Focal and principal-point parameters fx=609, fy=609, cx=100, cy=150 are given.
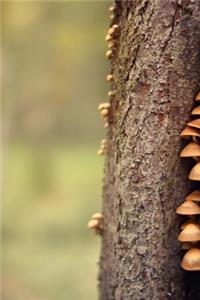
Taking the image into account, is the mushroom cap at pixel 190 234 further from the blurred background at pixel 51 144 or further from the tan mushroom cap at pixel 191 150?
the blurred background at pixel 51 144

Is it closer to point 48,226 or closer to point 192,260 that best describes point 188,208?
point 192,260

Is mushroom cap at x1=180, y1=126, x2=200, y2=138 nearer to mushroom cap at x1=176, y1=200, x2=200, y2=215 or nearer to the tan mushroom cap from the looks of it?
the tan mushroom cap

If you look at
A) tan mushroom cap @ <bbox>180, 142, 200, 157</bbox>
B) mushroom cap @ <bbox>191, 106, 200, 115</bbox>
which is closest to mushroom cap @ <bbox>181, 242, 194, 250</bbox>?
tan mushroom cap @ <bbox>180, 142, 200, 157</bbox>

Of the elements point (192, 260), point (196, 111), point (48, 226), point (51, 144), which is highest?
point (51, 144)

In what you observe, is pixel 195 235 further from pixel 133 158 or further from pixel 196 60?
pixel 196 60

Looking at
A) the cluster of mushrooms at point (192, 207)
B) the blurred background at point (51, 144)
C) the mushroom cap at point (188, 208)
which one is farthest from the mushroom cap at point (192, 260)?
the blurred background at point (51, 144)

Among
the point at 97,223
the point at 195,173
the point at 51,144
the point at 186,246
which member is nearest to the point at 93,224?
the point at 97,223

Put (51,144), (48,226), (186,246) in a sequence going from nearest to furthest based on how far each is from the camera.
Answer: (186,246) → (48,226) → (51,144)

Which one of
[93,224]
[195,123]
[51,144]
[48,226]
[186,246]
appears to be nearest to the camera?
[195,123]
